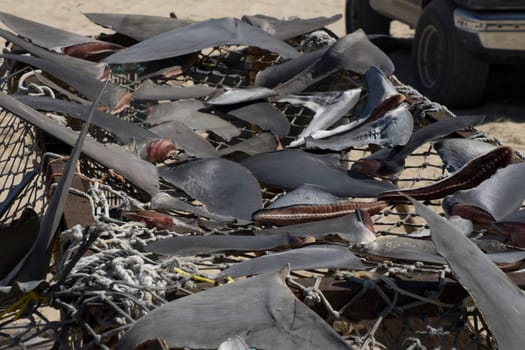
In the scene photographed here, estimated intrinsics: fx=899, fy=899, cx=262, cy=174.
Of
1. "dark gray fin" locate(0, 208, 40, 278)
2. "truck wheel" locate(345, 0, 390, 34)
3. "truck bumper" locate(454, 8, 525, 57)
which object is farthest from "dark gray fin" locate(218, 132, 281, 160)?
"truck wheel" locate(345, 0, 390, 34)

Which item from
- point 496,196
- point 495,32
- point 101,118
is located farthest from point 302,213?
point 495,32

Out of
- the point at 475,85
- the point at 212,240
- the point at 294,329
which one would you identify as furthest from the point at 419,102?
the point at 475,85

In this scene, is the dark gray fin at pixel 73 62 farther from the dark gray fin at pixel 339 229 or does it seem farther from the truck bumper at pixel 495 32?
the truck bumper at pixel 495 32

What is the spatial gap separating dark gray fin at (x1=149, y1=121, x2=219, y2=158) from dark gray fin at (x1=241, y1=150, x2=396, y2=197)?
112 mm

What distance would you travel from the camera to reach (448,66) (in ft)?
17.6

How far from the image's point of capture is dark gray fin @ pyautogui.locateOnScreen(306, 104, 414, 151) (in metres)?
2.13

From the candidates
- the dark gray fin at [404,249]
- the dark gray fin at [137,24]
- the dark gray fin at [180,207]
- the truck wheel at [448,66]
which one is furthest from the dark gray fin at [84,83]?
the truck wheel at [448,66]

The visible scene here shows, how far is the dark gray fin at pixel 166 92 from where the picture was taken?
8.04 feet

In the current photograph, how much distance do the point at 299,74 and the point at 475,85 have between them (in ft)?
10.2

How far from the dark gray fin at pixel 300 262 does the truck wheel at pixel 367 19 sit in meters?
5.79

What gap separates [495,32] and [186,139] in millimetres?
3299

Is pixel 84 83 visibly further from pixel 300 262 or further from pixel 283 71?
pixel 300 262

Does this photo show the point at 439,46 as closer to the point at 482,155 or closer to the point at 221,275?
the point at 482,155

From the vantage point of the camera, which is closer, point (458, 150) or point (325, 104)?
point (458, 150)
